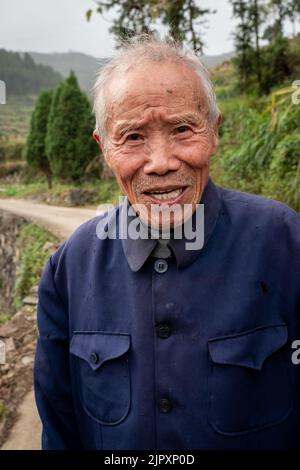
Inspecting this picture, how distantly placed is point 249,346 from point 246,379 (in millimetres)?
97

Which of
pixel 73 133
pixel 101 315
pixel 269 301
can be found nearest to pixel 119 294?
pixel 101 315

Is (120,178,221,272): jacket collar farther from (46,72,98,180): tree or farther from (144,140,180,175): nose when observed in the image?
(46,72,98,180): tree

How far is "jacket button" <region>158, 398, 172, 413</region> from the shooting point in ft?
3.83

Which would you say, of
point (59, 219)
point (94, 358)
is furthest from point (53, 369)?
point (59, 219)

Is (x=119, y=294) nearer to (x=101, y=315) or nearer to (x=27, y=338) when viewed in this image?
(x=101, y=315)

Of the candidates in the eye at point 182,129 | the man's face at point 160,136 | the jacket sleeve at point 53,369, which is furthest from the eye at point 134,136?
the jacket sleeve at point 53,369

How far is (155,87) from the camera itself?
1.11 m

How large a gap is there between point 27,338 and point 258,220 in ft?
11.6

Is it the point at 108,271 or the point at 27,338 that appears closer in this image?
the point at 108,271

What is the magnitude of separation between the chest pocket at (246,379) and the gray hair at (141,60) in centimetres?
66

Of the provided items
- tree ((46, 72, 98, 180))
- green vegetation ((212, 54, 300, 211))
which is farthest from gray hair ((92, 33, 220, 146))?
tree ((46, 72, 98, 180))

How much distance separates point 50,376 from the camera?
139cm

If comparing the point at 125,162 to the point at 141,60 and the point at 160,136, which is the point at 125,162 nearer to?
the point at 160,136
